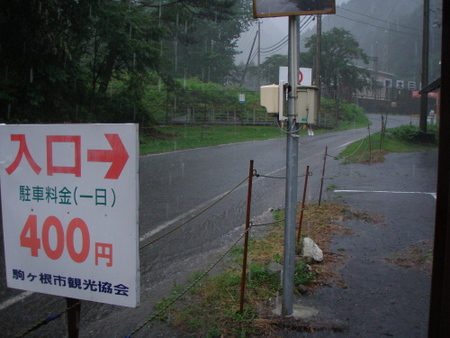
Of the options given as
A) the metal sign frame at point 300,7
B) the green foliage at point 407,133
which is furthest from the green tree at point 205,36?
the metal sign frame at point 300,7

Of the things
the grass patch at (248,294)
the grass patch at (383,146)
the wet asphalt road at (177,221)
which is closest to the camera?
the grass patch at (248,294)

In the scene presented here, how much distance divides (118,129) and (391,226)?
6.18 m

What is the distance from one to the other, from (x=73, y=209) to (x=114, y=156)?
17.6 inches

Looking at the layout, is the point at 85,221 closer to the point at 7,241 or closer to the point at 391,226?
the point at 7,241

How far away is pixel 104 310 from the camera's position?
4.19 metres

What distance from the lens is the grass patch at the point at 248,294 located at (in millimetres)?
3791

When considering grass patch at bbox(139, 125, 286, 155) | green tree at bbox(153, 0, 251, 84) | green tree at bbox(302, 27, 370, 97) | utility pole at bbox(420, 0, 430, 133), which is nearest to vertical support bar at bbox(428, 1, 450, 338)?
grass patch at bbox(139, 125, 286, 155)

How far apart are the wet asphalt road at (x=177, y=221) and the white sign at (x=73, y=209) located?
4.63ft

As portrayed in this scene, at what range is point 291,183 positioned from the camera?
4.01m

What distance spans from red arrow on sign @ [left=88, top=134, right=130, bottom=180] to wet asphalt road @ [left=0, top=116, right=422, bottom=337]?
197 centimetres

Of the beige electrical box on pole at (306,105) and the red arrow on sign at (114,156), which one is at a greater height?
the beige electrical box on pole at (306,105)

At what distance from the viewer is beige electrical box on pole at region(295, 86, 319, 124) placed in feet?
12.8

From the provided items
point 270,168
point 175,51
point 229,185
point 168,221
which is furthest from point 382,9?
point 168,221

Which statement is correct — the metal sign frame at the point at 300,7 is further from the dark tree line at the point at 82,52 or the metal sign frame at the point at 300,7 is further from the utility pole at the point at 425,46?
the utility pole at the point at 425,46
